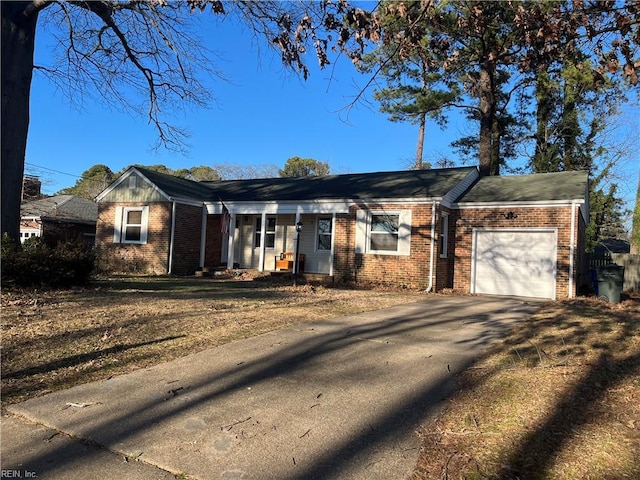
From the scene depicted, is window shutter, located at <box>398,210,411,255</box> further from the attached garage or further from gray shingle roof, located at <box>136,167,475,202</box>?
the attached garage

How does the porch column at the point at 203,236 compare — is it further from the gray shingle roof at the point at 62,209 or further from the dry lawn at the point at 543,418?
the gray shingle roof at the point at 62,209

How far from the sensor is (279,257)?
19062 millimetres

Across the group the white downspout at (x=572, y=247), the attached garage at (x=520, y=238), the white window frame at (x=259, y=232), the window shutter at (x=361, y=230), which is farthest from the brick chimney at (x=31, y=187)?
the white downspout at (x=572, y=247)

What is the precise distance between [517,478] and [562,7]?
5.05 meters

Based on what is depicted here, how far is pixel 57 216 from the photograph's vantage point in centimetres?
3052

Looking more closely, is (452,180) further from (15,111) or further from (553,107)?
(553,107)

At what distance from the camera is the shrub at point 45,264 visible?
9969 mm

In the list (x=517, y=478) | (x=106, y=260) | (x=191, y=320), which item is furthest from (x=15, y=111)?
(x=517, y=478)

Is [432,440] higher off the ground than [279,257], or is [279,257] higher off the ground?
[279,257]

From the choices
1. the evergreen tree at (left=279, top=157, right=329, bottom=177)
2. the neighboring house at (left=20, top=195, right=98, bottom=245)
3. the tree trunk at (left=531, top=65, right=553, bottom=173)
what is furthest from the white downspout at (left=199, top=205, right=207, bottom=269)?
the evergreen tree at (left=279, top=157, right=329, bottom=177)

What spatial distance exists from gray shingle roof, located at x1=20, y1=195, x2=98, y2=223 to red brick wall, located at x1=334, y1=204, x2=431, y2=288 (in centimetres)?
2287

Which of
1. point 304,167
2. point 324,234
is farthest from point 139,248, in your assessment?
point 304,167

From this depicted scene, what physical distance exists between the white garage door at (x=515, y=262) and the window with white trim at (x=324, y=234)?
5.69 metres

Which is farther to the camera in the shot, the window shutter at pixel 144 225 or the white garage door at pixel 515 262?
the window shutter at pixel 144 225
